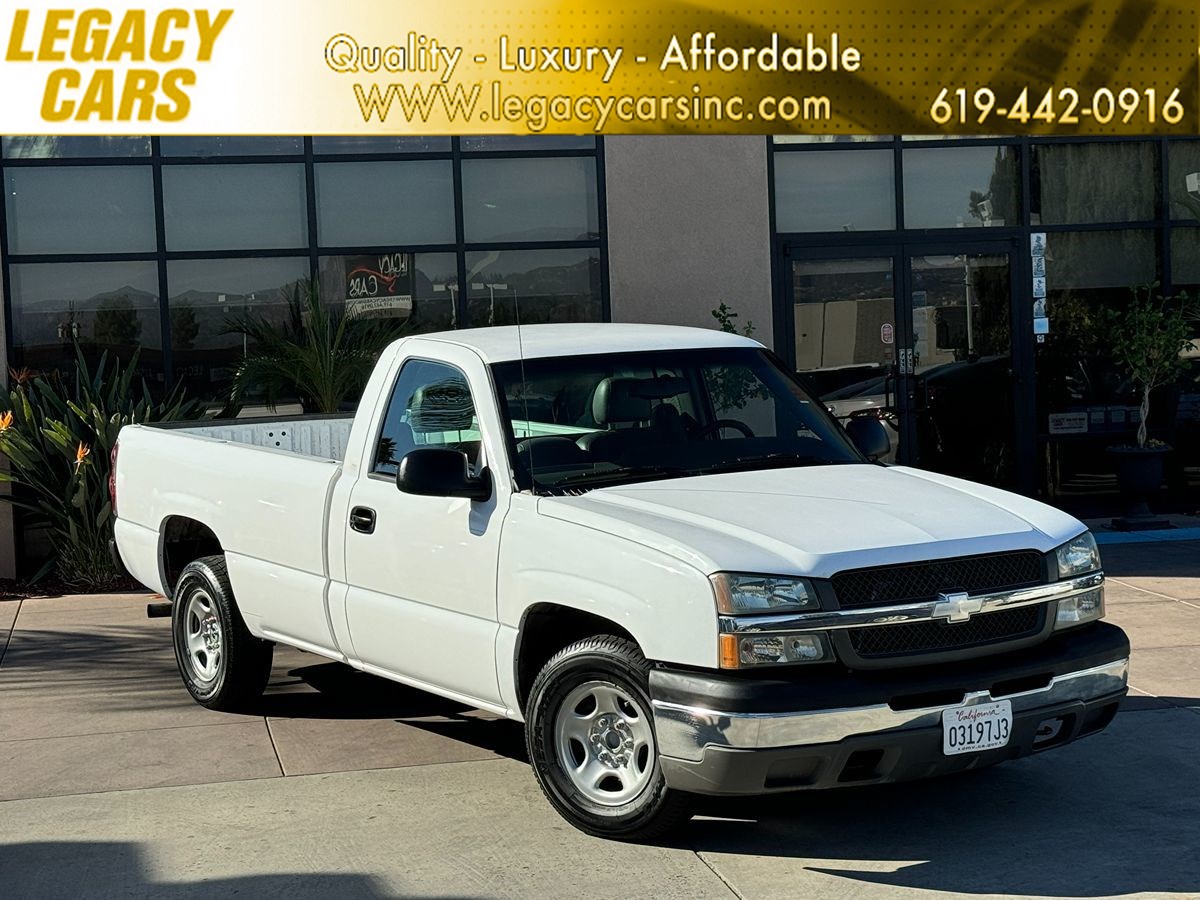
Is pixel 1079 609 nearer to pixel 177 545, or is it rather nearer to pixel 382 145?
pixel 177 545

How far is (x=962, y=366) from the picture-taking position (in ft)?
47.5

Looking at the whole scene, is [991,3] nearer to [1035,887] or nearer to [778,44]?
[778,44]

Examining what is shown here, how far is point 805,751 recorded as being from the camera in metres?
5.13

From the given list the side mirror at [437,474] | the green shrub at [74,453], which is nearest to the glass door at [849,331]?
the green shrub at [74,453]

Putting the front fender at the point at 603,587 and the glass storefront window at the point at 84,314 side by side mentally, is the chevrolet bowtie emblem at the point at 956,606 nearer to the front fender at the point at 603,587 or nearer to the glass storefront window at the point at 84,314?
the front fender at the point at 603,587

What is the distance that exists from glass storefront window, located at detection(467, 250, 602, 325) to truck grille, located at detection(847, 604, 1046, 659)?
8381 millimetres

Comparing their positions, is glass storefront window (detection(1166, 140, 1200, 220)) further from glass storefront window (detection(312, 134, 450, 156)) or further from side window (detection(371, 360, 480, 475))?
side window (detection(371, 360, 480, 475))

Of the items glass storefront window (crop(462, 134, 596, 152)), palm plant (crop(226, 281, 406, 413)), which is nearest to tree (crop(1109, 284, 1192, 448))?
glass storefront window (crop(462, 134, 596, 152))

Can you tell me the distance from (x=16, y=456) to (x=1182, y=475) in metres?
10.1

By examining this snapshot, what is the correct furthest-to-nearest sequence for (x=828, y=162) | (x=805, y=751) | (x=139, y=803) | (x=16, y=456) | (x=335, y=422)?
(x=828, y=162) → (x=16, y=456) → (x=335, y=422) → (x=139, y=803) → (x=805, y=751)

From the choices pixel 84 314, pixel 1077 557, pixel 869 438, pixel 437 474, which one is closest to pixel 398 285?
pixel 84 314

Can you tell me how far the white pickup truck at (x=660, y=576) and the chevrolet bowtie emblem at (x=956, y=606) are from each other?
0.05 ft

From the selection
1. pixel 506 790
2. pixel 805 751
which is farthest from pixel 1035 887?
pixel 506 790

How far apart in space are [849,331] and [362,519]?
27.2 feet
